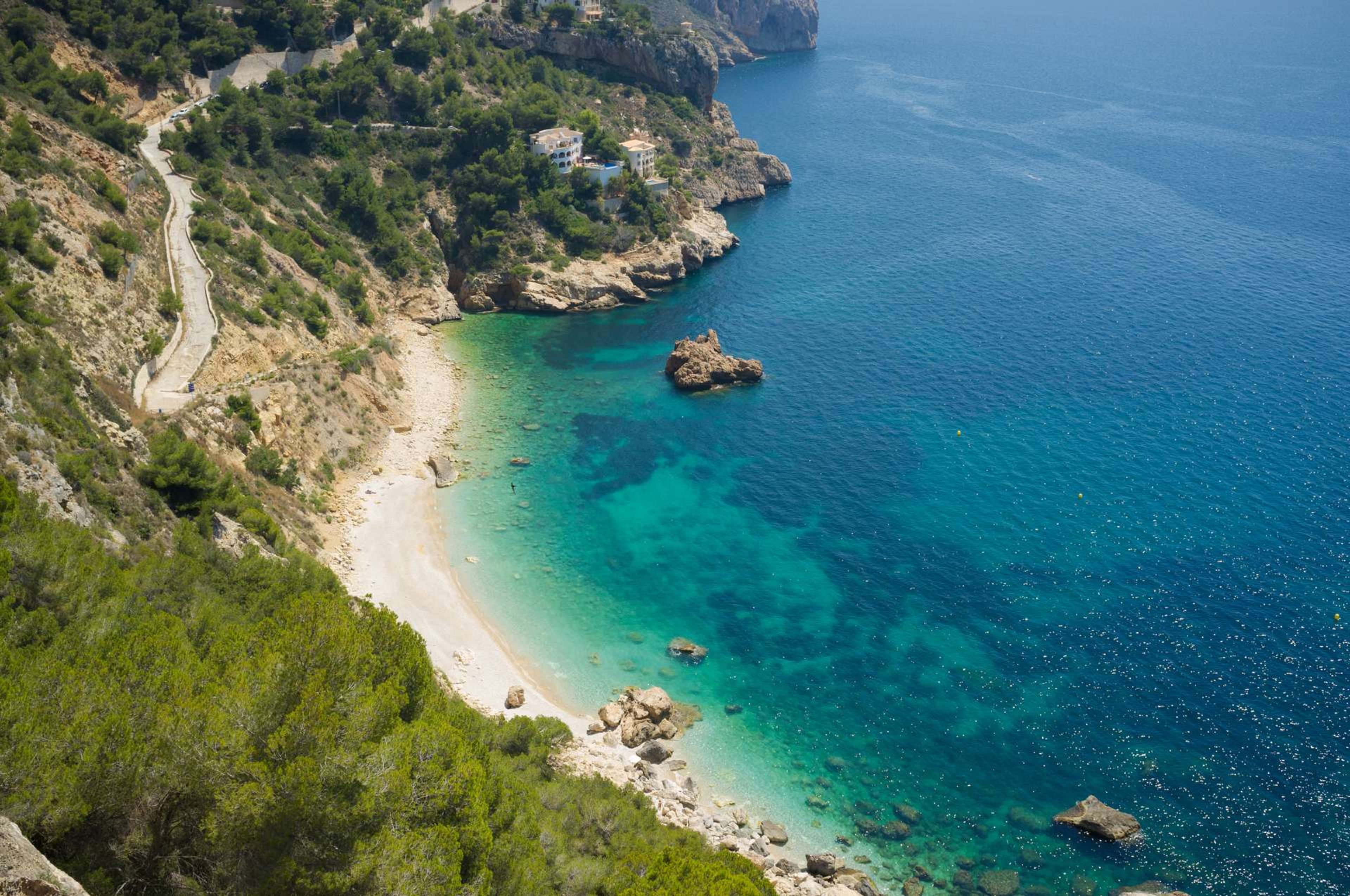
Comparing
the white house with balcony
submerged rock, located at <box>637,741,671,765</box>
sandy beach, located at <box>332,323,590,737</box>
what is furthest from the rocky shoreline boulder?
the white house with balcony

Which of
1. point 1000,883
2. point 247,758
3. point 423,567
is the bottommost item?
point 1000,883

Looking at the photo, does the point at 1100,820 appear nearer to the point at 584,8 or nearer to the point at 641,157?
the point at 641,157

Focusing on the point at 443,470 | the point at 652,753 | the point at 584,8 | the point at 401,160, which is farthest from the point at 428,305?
the point at 584,8

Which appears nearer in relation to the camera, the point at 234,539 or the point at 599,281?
the point at 234,539

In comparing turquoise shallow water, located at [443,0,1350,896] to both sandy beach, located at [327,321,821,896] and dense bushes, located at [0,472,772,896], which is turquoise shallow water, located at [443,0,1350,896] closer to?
sandy beach, located at [327,321,821,896]

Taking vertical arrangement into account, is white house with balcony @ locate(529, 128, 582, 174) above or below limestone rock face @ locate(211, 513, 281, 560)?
above

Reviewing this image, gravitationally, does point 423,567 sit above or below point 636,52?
below

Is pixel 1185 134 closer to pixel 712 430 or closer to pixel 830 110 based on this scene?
pixel 830 110

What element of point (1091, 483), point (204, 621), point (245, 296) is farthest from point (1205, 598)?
point (245, 296)
